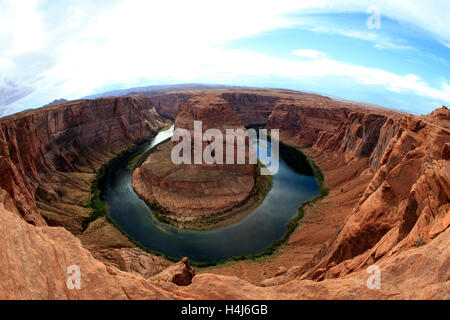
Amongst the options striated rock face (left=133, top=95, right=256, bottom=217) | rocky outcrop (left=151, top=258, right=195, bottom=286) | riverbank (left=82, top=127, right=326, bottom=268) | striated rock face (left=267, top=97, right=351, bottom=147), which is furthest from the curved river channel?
striated rock face (left=267, top=97, right=351, bottom=147)

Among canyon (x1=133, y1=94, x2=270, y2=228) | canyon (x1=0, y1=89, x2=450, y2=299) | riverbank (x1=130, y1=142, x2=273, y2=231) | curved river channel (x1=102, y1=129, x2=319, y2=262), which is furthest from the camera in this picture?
canyon (x1=133, y1=94, x2=270, y2=228)

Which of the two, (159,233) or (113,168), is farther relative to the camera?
(113,168)

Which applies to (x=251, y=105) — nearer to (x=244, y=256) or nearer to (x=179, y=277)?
(x=244, y=256)

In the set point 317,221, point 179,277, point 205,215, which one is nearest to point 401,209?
point 179,277

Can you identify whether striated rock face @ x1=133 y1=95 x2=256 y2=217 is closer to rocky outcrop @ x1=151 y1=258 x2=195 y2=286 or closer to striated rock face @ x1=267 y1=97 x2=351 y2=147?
rocky outcrop @ x1=151 y1=258 x2=195 y2=286

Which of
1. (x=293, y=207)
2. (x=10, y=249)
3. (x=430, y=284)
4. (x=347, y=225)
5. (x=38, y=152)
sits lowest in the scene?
(x=293, y=207)

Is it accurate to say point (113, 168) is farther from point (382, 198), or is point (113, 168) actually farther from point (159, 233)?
point (382, 198)
